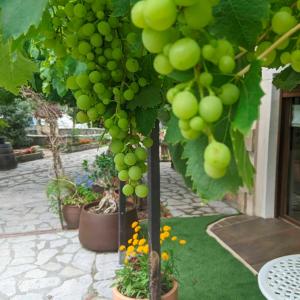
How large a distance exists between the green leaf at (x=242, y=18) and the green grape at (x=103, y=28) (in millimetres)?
334

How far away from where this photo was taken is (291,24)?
0.45 meters

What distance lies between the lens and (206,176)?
42 cm

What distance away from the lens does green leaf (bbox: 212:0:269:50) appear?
0.44 metres

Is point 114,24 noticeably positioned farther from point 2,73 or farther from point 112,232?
point 112,232

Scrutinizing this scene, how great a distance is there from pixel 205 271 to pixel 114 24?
3351 millimetres

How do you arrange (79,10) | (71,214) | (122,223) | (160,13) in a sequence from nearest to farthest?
(160,13) → (79,10) → (122,223) → (71,214)

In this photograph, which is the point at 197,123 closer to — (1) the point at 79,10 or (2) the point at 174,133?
(2) the point at 174,133

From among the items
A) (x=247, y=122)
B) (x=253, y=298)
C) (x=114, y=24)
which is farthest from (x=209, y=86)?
(x=253, y=298)

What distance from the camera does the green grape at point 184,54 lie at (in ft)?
1.08

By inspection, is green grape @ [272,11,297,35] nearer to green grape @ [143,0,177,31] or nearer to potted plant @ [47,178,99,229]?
green grape @ [143,0,177,31]

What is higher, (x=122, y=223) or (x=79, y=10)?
(x=79, y=10)

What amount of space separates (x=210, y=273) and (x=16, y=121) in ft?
37.7

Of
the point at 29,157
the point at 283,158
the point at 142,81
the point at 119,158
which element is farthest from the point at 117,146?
the point at 29,157

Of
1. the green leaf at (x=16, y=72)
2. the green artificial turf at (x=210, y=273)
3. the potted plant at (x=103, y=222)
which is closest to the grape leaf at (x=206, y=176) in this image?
the green leaf at (x=16, y=72)
